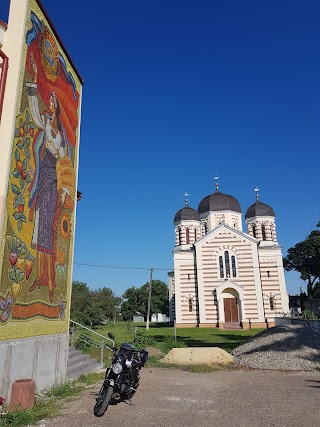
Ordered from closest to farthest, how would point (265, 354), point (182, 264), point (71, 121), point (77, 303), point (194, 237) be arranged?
point (71, 121)
point (265, 354)
point (182, 264)
point (194, 237)
point (77, 303)

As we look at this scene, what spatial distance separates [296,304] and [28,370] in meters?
64.4

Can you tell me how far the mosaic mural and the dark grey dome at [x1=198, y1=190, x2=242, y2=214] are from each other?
31.6 meters

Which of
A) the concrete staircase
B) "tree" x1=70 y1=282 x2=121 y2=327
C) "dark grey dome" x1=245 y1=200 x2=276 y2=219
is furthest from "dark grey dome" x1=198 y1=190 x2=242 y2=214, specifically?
the concrete staircase

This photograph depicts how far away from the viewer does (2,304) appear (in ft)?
21.7

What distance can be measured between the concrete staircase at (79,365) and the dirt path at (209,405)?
47.0 inches

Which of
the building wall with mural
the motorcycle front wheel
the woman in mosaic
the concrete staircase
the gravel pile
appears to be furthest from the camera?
the gravel pile

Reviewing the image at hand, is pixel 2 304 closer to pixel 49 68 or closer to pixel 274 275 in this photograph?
pixel 49 68

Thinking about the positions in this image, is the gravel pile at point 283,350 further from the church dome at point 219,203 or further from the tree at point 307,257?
the tree at point 307,257

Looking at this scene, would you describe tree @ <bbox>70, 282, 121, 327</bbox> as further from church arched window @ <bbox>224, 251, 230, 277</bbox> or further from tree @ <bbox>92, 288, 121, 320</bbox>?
church arched window @ <bbox>224, 251, 230, 277</bbox>

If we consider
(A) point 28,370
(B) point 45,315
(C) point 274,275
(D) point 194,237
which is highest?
(D) point 194,237

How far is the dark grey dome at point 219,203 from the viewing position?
134 feet

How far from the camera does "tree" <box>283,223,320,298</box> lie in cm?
5169

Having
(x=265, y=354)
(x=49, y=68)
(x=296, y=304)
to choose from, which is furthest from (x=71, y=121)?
(x=296, y=304)

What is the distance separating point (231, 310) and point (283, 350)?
20.8 meters
